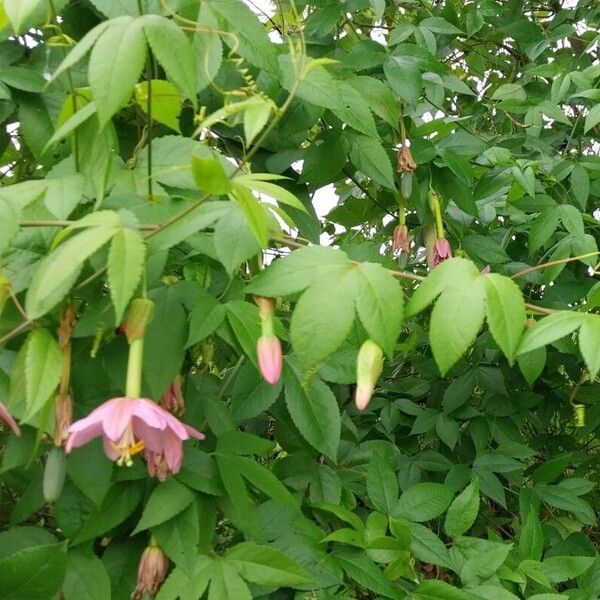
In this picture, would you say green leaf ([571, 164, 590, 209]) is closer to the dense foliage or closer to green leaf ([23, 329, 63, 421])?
the dense foliage

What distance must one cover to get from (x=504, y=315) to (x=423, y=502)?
2.03 ft

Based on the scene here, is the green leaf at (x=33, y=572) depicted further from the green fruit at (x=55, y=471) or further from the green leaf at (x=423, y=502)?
the green leaf at (x=423, y=502)

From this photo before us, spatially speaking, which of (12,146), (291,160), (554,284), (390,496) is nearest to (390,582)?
(390,496)

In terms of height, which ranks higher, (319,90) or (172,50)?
(172,50)

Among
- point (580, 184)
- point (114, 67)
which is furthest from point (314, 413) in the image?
point (580, 184)

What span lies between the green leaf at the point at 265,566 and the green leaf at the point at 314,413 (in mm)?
151

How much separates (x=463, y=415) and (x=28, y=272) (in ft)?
3.57

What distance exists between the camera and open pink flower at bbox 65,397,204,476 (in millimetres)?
713

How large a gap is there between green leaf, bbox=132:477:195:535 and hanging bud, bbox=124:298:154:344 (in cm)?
→ 26

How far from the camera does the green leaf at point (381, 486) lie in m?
1.27

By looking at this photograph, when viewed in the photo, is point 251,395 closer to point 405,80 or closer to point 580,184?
point 405,80

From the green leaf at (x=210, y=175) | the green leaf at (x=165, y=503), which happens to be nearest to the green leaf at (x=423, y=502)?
the green leaf at (x=165, y=503)

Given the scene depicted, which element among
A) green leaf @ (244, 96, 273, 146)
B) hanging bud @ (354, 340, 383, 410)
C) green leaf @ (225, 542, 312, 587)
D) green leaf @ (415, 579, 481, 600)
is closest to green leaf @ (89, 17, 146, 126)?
green leaf @ (244, 96, 273, 146)

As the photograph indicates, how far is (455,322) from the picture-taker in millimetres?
744
